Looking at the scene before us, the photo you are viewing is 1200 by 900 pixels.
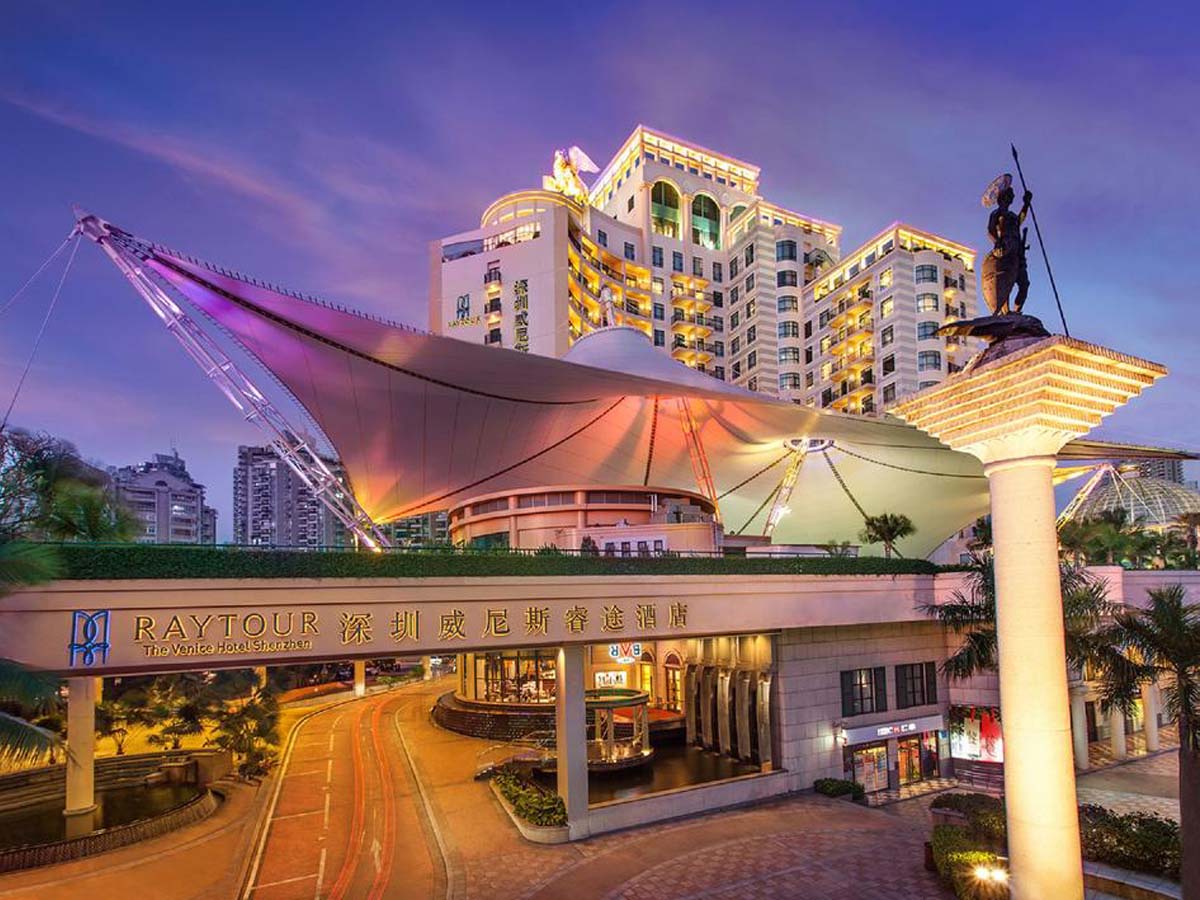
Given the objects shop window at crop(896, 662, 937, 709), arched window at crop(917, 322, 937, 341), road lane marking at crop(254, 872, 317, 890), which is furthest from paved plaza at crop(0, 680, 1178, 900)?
arched window at crop(917, 322, 937, 341)

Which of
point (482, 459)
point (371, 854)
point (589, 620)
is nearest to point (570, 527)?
point (482, 459)

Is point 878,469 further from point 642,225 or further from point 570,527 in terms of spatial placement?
point 642,225

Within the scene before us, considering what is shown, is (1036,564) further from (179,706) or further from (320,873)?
(179,706)

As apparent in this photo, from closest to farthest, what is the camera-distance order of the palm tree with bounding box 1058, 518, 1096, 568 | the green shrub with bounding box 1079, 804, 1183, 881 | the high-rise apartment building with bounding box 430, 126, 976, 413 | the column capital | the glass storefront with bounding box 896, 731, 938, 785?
the column capital < the green shrub with bounding box 1079, 804, 1183, 881 < the glass storefront with bounding box 896, 731, 938, 785 < the palm tree with bounding box 1058, 518, 1096, 568 < the high-rise apartment building with bounding box 430, 126, 976, 413

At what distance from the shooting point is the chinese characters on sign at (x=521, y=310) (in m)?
71.2

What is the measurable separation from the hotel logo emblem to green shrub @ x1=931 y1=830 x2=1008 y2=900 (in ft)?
57.9

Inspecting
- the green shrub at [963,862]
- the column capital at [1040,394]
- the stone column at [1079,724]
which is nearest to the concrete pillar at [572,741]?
the green shrub at [963,862]

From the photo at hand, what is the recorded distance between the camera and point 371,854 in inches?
742

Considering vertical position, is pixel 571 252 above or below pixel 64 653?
above

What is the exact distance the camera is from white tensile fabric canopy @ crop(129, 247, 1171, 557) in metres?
24.7

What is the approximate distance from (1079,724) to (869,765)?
30.7ft

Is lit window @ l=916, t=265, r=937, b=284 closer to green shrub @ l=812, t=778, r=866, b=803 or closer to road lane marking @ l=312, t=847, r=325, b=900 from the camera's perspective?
green shrub @ l=812, t=778, r=866, b=803

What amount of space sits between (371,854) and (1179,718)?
17.8 meters

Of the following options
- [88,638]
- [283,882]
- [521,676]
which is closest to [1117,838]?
[283,882]
